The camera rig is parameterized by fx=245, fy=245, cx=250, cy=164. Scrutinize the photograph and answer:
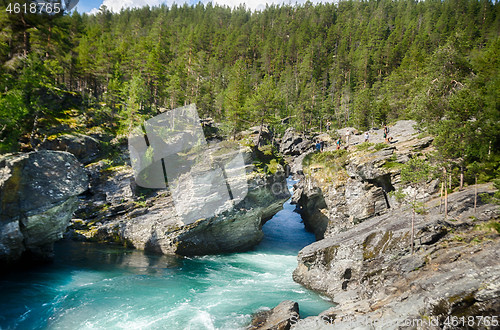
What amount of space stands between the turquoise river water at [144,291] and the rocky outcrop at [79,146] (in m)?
12.4

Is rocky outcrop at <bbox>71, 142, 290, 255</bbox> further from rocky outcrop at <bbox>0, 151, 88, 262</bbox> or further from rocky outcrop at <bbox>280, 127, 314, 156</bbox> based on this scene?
rocky outcrop at <bbox>280, 127, 314, 156</bbox>

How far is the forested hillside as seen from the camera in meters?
22.9

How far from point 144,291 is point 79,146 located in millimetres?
24333

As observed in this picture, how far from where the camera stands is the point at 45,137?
30859 mm

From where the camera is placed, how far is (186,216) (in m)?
25.5

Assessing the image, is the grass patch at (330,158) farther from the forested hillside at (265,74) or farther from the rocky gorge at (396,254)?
the forested hillside at (265,74)

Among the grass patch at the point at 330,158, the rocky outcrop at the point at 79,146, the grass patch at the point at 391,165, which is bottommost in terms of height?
the grass patch at the point at 391,165

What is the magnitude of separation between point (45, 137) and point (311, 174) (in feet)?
112

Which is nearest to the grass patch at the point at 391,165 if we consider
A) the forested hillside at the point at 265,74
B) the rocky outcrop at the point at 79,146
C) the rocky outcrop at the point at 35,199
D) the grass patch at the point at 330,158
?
the forested hillside at the point at 265,74

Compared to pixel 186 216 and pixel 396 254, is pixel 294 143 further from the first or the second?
pixel 396 254

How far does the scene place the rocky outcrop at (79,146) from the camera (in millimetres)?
30969

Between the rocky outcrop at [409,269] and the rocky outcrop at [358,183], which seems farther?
the rocky outcrop at [358,183]

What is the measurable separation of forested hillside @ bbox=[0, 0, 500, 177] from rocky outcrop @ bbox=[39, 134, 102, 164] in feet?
4.58

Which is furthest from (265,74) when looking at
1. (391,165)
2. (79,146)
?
(391,165)
